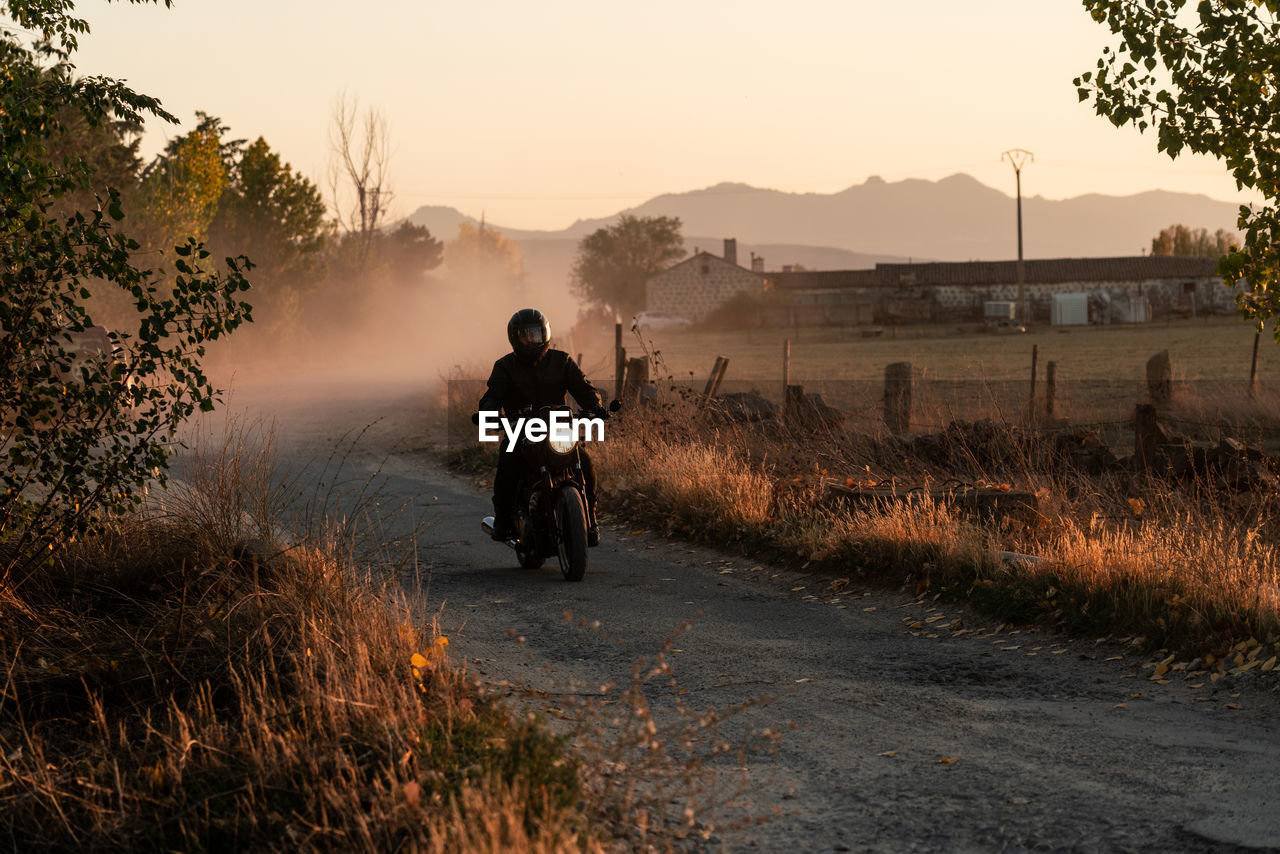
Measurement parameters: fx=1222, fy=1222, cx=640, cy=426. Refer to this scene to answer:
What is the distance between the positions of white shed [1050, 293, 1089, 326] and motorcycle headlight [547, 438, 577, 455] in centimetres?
7005

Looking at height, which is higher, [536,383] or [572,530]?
[536,383]

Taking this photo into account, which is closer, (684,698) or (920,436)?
(684,698)

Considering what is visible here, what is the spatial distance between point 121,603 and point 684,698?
320 cm

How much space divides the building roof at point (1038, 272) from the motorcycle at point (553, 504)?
245 feet

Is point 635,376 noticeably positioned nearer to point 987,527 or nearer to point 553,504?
point 553,504

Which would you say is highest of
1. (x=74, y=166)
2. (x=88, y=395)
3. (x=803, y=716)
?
(x=74, y=166)

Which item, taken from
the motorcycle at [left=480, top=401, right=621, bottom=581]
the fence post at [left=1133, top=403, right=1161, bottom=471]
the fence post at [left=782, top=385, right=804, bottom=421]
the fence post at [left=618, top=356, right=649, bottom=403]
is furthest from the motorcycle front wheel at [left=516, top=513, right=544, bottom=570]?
the fence post at [left=618, top=356, right=649, bottom=403]

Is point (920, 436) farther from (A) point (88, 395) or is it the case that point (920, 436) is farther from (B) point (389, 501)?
(A) point (88, 395)

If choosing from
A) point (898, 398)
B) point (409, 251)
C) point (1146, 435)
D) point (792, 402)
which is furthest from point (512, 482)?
point (409, 251)

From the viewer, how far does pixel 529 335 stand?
953 cm

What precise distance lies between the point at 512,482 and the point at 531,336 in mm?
1206

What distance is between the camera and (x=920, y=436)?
13.9 meters

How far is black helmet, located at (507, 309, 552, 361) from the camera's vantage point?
9.53 m

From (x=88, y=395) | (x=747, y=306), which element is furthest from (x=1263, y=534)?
(x=747, y=306)
